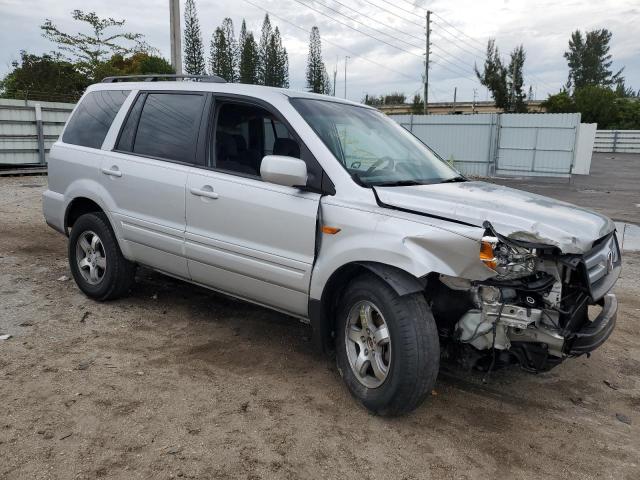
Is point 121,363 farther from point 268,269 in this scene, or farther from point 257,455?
point 257,455

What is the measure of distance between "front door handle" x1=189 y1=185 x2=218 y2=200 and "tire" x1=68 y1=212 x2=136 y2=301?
1.17 meters

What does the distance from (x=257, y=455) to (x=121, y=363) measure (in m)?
1.47

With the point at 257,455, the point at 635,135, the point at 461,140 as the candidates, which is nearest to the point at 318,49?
the point at 635,135

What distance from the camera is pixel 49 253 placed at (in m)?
6.83

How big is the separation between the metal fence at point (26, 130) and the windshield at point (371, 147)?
15.3 m

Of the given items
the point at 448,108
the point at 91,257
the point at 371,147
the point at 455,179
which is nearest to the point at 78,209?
the point at 91,257

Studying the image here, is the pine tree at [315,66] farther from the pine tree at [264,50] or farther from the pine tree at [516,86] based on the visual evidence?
the pine tree at [516,86]

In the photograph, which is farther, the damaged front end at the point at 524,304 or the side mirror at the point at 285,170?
the side mirror at the point at 285,170

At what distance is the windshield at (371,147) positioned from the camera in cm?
360

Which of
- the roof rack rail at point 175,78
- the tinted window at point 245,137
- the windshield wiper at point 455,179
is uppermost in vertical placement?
the roof rack rail at point 175,78

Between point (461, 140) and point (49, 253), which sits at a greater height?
point (461, 140)

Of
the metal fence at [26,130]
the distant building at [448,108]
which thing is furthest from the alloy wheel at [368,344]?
the distant building at [448,108]

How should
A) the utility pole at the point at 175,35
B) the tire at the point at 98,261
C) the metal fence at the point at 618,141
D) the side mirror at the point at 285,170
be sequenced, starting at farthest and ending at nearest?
the metal fence at the point at 618,141
the utility pole at the point at 175,35
the tire at the point at 98,261
the side mirror at the point at 285,170

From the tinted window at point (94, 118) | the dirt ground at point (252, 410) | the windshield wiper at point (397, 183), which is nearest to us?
the dirt ground at point (252, 410)
